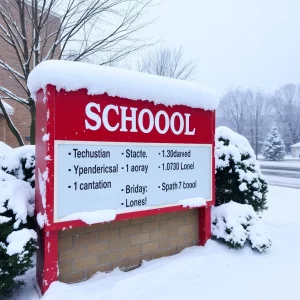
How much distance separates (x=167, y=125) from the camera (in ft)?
11.6

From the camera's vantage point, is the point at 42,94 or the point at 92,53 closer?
the point at 42,94

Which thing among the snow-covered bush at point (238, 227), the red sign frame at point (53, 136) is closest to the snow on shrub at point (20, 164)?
the red sign frame at point (53, 136)

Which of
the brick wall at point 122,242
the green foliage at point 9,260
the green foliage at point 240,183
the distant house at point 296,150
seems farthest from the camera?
the distant house at point 296,150

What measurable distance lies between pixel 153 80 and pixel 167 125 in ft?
1.78

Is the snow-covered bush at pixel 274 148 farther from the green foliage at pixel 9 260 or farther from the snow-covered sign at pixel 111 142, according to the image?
the green foliage at pixel 9 260

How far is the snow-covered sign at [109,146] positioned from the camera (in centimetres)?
279

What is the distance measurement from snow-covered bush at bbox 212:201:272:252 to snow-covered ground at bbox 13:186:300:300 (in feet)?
0.40

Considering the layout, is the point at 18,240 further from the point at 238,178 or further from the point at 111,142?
the point at 238,178

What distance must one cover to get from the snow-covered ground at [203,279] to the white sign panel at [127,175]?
682 mm

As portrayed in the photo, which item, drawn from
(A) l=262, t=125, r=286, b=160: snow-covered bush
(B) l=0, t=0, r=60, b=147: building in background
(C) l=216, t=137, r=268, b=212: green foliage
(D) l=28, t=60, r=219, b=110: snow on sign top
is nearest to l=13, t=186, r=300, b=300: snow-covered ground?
(C) l=216, t=137, r=268, b=212: green foliage

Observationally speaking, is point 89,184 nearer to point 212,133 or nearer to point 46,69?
point 46,69

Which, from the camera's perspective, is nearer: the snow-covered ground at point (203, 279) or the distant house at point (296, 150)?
the snow-covered ground at point (203, 279)

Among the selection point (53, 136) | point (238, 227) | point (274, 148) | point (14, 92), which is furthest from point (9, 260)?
point (274, 148)

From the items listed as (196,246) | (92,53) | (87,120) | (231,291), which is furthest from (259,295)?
(92,53)
